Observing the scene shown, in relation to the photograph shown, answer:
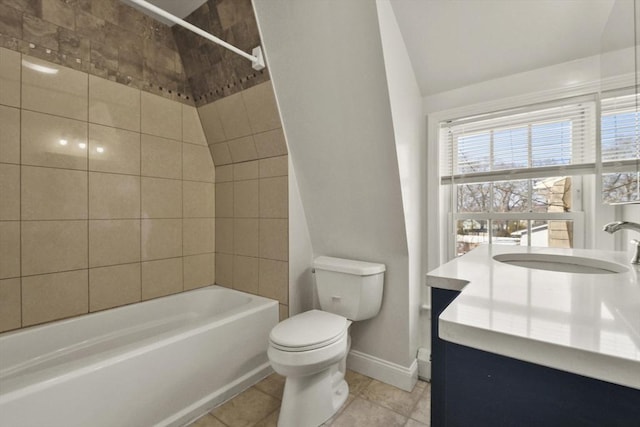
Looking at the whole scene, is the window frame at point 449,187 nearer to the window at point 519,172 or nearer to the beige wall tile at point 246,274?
the window at point 519,172

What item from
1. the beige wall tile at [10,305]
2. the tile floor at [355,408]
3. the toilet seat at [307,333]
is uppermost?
the beige wall tile at [10,305]

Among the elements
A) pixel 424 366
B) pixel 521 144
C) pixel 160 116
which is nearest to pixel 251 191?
pixel 160 116

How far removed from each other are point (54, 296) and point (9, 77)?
4.12ft

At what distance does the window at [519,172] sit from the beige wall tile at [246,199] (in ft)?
4.54

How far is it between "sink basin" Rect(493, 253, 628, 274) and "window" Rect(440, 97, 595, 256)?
62cm

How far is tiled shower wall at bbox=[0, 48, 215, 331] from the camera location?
1.60 metres

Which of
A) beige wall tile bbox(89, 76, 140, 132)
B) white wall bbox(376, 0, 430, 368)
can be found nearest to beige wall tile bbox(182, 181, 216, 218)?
beige wall tile bbox(89, 76, 140, 132)

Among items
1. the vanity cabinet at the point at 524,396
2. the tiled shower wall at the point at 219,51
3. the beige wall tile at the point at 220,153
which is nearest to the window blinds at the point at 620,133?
the vanity cabinet at the point at 524,396

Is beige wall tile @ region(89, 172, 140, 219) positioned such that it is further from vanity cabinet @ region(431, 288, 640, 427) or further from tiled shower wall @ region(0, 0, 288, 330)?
vanity cabinet @ region(431, 288, 640, 427)

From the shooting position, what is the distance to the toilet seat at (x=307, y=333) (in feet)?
4.65

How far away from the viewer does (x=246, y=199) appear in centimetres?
231

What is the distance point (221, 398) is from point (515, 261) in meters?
1.72

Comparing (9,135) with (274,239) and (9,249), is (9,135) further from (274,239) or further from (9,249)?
(274,239)

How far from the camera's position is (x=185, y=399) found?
1.52 meters
